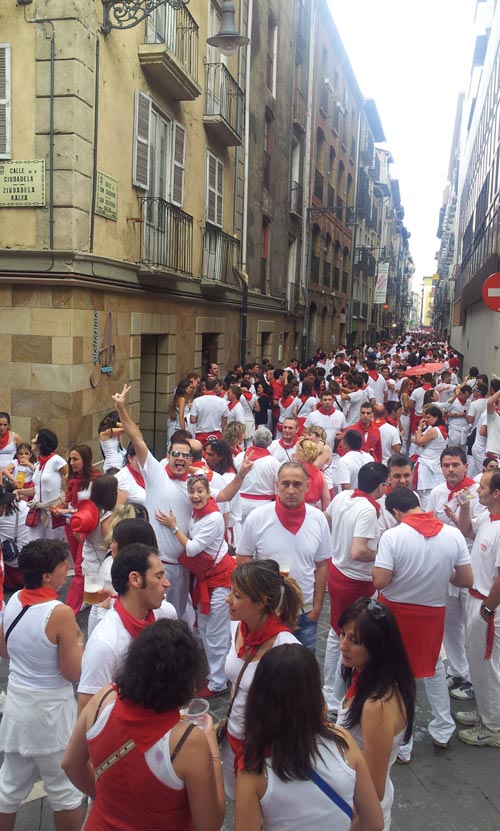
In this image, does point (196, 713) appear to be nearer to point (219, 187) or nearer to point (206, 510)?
point (206, 510)

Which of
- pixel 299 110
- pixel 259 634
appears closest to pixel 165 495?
pixel 259 634

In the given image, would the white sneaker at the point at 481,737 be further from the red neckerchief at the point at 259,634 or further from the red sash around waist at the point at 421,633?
the red neckerchief at the point at 259,634

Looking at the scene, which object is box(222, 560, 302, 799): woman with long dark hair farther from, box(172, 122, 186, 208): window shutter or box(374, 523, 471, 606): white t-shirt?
box(172, 122, 186, 208): window shutter

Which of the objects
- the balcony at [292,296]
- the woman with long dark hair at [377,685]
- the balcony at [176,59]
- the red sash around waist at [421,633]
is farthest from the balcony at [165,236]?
the balcony at [292,296]

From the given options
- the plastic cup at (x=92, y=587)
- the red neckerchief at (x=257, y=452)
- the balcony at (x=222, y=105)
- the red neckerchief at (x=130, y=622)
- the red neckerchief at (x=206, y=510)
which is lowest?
the plastic cup at (x=92, y=587)

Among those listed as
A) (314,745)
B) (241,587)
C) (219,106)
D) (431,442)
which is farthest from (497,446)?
(219,106)

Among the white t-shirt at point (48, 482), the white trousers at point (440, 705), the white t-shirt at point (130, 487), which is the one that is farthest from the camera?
the white t-shirt at point (48, 482)

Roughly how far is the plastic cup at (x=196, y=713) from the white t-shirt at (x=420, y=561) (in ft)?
6.70

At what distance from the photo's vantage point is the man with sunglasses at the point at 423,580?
430cm

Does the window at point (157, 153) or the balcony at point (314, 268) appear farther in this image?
the balcony at point (314, 268)

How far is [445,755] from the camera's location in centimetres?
443

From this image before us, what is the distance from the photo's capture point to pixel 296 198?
85.6 ft

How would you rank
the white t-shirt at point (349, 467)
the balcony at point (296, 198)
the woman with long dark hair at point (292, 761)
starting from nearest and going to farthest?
1. the woman with long dark hair at point (292, 761)
2. the white t-shirt at point (349, 467)
3. the balcony at point (296, 198)

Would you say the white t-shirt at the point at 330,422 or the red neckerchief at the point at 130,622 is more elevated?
the white t-shirt at the point at 330,422
